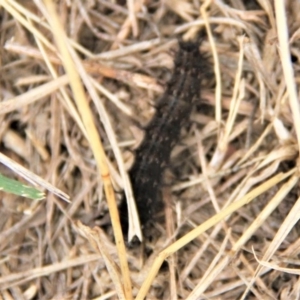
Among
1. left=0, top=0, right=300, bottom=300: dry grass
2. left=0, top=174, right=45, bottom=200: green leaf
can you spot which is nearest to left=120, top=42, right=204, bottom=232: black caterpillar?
left=0, top=0, right=300, bottom=300: dry grass

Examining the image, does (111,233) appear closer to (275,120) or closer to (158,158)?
(158,158)

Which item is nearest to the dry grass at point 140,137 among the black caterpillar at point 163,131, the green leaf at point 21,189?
the black caterpillar at point 163,131

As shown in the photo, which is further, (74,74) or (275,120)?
(275,120)

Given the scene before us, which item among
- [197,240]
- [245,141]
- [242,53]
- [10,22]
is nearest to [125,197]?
[197,240]

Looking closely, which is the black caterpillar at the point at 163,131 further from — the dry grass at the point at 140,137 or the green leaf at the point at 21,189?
the green leaf at the point at 21,189

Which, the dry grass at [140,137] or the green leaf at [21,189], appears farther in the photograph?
the dry grass at [140,137]
